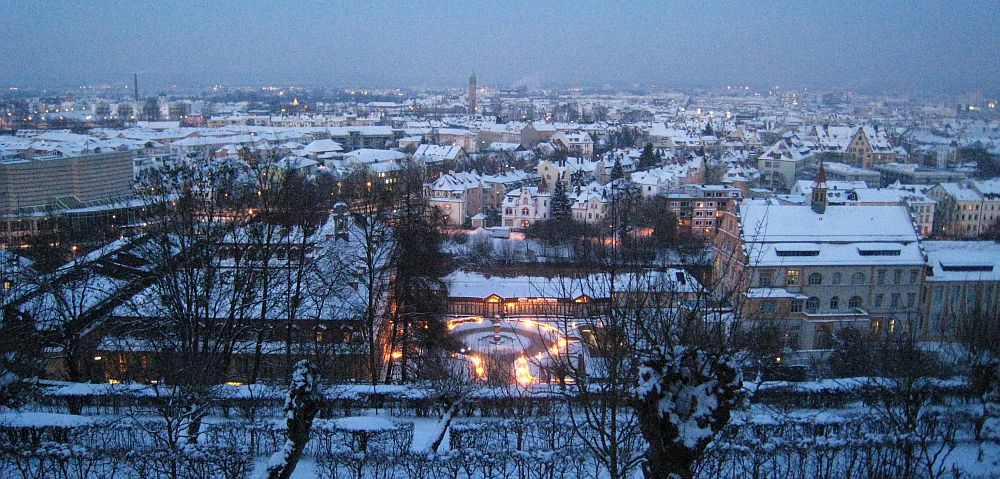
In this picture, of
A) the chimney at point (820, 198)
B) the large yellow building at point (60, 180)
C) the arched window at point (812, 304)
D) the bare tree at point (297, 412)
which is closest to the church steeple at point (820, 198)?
the chimney at point (820, 198)

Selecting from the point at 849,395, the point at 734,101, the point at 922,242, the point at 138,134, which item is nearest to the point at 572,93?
the point at 734,101

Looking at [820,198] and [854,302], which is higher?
[820,198]

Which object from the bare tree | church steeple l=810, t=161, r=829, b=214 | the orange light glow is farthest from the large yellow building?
the bare tree

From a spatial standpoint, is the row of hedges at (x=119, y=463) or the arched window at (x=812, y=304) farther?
the arched window at (x=812, y=304)

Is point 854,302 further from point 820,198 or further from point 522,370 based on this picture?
point 522,370

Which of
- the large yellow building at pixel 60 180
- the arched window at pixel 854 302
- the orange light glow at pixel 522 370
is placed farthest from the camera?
the large yellow building at pixel 60 180

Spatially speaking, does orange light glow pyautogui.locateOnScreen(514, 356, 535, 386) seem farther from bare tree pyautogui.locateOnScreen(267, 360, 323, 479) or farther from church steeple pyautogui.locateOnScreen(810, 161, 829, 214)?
church steeple pyautogui.locateOnScreen(810, 161, 829, 214)

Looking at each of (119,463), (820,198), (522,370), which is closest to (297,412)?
(119,463)

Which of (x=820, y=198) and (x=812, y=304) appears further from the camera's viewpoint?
(x=820, y=198)

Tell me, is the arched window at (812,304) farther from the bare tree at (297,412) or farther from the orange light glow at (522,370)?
the bare tree at (297,412)
